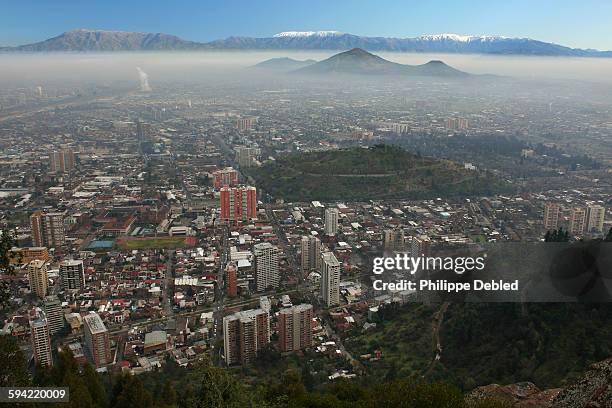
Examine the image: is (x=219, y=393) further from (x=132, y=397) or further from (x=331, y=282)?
(x=331, y=282)

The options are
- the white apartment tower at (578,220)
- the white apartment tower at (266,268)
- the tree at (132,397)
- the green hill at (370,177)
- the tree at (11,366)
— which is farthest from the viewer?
the green hill at (370,177)

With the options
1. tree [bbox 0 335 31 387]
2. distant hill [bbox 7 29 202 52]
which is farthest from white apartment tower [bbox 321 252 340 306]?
distant hill [bbox 7 29 202 52]

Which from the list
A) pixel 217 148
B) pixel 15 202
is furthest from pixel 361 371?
pixel 217 148

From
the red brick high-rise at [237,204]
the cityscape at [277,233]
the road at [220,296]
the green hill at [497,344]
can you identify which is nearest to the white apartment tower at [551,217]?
the cityscape at [277,233]

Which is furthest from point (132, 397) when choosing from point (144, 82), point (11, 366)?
point (144, 82)

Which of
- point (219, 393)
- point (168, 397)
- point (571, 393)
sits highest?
point (219, 393)

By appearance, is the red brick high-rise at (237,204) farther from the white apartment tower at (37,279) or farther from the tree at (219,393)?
the tree at (219,393)

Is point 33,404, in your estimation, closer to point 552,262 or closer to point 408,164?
point 552,262
